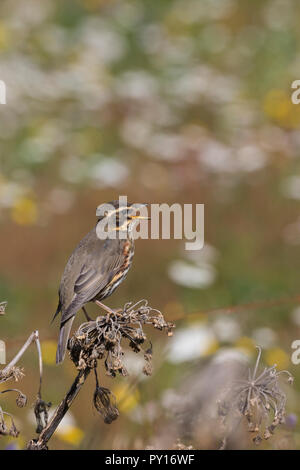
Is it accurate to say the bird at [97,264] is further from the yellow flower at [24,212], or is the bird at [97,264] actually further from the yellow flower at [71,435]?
the yellow flower at [24,212]

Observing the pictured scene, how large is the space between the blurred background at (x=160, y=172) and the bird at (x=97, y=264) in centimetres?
48

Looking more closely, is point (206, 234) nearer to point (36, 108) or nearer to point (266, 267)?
point (266, 267)

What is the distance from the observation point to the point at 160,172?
684 centimetres

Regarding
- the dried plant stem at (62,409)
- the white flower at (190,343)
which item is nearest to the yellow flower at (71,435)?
the white flower at (190,343)

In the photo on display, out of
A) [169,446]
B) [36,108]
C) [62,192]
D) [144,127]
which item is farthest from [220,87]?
[169,446]

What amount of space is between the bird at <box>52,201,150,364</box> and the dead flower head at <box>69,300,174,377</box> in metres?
0.37

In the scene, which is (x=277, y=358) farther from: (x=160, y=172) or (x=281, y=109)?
(x=281, y=109)

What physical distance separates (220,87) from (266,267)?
3074 mm

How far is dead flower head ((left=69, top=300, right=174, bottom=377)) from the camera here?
2062 millimetres

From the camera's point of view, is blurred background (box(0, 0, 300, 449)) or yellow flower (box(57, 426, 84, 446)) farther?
blurred background (box(0, 0, 300, 449))

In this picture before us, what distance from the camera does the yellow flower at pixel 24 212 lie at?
6145 mm

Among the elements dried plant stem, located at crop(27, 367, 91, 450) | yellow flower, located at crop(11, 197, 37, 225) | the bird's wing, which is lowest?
dried plant stem, located at crop(27, 367, 91, 450)

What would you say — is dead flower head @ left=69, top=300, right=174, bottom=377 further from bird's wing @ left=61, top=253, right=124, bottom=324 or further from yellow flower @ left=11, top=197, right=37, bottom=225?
yellow flower @ left=11, top=197, right=37, bottom=225

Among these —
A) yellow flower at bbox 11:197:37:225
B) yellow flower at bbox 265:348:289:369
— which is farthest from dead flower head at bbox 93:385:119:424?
yellow flower at bbox 11:197:37:225
